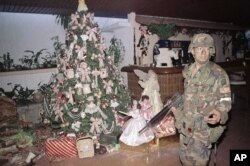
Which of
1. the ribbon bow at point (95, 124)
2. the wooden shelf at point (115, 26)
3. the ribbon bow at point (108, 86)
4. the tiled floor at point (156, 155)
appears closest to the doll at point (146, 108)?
the tiled floor at point (156, 155)

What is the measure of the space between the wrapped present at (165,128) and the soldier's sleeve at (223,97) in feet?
8.39

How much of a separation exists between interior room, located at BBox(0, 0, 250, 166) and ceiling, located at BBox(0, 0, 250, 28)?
0.10ft

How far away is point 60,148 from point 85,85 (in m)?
1.43

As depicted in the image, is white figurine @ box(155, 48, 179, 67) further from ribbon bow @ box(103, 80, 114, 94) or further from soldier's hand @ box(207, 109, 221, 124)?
soldier's hand @ box(207, 109, 221, 124)

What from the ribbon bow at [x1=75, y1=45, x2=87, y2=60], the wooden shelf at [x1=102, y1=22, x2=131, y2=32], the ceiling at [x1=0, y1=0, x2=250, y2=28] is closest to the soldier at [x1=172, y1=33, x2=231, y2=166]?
the ribbon bow at [x1=75, y1=45, x2=87, y2=60]

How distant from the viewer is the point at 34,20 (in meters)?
7.61

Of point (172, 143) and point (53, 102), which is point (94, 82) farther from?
point (172, 143)

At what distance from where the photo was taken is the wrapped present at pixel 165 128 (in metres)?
5.35

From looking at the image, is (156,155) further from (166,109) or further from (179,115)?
(179,115)

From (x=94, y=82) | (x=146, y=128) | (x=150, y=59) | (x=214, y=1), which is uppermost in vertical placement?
(x=214, y=1)

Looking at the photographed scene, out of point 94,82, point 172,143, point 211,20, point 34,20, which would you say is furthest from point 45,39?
point 211,20

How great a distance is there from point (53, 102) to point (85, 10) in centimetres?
240

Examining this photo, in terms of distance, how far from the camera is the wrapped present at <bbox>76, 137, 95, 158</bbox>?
4.90 m

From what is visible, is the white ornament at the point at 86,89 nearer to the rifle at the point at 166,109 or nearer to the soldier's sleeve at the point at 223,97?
the rifle at the point at 166,109
